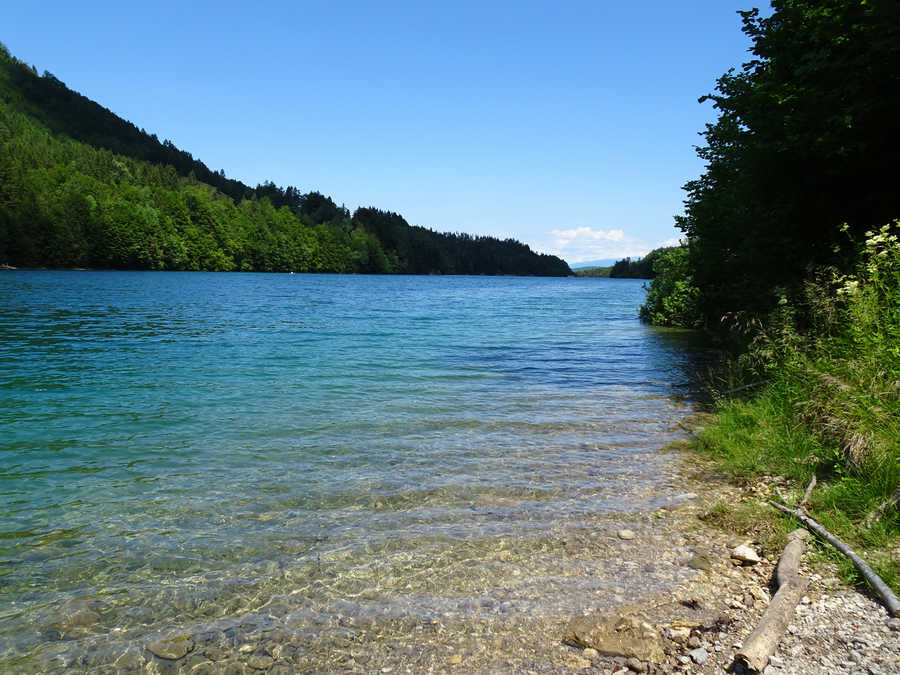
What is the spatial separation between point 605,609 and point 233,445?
25.1ft

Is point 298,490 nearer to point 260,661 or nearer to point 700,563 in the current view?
point 260,661

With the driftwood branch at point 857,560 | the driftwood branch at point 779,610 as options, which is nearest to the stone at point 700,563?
the driftwood branch at point 779,610

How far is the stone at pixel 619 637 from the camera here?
4.45m

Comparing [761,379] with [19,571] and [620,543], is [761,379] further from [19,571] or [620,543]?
[19,571]

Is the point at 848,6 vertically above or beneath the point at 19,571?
above

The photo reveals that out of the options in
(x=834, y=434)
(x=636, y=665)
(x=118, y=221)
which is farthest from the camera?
(x=118, y=221)

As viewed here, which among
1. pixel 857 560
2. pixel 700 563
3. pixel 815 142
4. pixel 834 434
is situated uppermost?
pixel 815 142

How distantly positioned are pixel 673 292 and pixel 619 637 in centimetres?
3681

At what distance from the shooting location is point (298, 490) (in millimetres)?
8172

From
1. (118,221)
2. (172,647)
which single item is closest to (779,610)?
(172,647)

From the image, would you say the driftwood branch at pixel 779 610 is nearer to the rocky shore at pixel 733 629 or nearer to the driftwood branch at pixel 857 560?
the rocky shore at pixel 733 629

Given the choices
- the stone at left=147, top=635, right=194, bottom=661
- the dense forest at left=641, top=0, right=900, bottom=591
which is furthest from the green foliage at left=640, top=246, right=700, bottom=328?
the stone at left=147, top=635, right=194, bottom=661

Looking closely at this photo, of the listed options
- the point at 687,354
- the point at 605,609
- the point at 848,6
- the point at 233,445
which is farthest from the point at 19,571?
the point at 687,354

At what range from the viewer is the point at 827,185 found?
14367 millimetres
